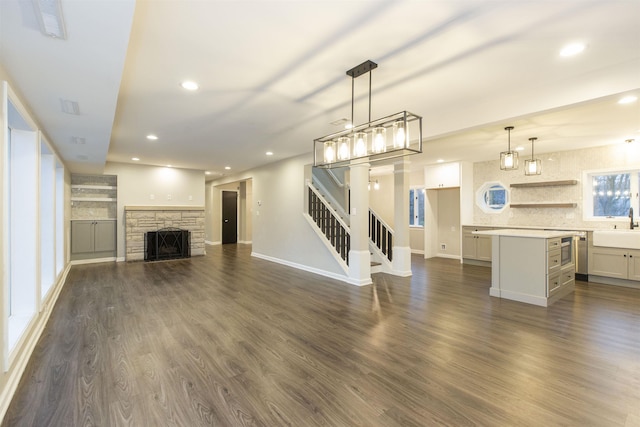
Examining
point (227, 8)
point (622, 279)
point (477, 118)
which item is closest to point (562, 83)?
point (477, 118)

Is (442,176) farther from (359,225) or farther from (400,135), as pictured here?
(400,135)

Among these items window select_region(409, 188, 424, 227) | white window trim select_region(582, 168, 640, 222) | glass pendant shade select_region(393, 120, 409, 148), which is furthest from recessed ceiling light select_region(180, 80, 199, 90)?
window select_region(409, 188, 424, 227)

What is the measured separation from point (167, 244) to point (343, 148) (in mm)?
7228

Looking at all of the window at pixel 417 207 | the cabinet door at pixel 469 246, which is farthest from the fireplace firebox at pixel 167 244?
the cabinet door at pixel 469 246

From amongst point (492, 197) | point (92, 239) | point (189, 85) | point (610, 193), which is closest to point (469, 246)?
point (492, 197)

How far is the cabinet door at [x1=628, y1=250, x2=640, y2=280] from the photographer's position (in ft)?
16.7

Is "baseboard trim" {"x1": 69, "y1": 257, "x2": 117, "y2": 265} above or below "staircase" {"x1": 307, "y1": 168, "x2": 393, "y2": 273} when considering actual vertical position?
below

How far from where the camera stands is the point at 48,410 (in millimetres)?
1971

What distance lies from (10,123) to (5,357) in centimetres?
222

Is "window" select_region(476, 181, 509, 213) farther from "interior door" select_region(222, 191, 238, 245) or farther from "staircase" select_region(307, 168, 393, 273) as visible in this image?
"interior door" select_region(222, 191, 238, 245)

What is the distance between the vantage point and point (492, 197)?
7617 millimetres

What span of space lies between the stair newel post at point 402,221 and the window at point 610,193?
11.9 feet

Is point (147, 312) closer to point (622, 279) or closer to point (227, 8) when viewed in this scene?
point (227, 8)

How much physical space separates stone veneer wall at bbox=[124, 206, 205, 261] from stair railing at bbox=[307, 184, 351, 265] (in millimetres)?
4017
